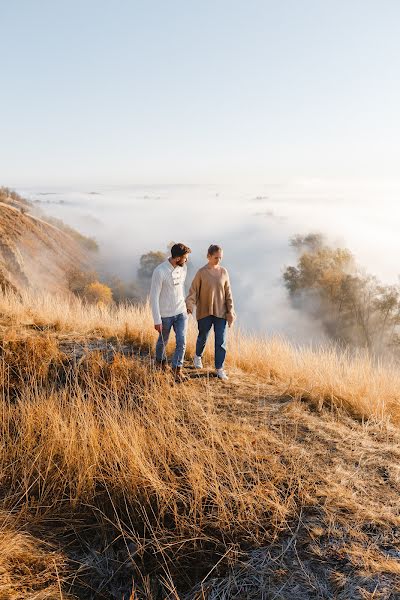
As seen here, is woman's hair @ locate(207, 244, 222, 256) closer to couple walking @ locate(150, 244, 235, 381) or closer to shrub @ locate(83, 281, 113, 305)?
couple walking @ locate(150, 244, 235, 381)

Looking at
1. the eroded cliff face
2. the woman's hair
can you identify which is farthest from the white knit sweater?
the eroded cliff face

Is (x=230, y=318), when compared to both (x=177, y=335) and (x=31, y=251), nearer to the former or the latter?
(x=177, y=335)

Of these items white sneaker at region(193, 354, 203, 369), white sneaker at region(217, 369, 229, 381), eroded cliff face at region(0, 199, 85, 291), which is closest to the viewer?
white sneaker at region(217, 369, 229, 381)

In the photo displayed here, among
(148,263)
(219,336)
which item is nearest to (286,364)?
(219,336)

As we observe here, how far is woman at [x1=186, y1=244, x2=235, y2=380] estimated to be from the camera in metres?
6.00

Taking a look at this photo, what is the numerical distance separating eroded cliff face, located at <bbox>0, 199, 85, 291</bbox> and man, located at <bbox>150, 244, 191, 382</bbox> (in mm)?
26352

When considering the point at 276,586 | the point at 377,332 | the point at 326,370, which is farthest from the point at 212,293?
the point at 377,332

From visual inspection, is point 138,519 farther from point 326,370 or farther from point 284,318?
point 284,318

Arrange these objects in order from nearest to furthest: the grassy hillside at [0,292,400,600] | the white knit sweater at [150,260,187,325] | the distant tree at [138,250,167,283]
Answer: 1. the grassy hillside at [0,292,400,600]
2. the white knit sweater at [150,260,187,325]
3. the distant tree at [138,250,167,283]

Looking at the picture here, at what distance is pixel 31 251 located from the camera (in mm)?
38875

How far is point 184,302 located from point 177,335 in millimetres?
452

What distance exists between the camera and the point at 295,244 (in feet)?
177

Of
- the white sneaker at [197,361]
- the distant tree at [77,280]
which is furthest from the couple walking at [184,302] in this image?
the distant tree at [77,280]

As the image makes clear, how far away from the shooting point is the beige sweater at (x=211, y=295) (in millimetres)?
A: 6012
